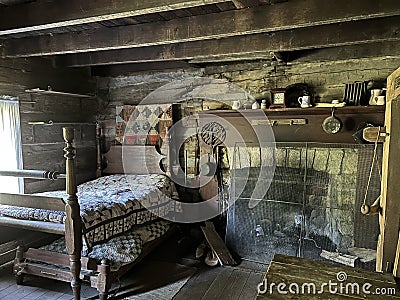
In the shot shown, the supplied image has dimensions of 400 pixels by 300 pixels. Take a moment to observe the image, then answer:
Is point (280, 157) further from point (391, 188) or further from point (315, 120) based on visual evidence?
point (391, 188)

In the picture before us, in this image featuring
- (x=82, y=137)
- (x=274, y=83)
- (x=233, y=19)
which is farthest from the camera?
(x=82, y=137)

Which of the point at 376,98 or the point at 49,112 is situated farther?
the point at 49,112

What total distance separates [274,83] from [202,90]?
959mm

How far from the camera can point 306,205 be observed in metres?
3.29

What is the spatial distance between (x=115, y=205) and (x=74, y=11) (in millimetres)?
1736

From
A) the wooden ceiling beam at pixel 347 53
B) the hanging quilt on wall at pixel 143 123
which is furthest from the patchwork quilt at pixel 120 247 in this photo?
the wooden ceiling beam at pixel 347 53

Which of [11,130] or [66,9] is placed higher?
[66,9]

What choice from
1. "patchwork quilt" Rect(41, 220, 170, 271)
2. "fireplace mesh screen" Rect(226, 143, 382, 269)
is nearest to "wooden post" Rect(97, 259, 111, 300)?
"patchwork quilt" Rect(41, 220, 170, 271)

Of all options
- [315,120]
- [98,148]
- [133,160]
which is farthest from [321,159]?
[98,148]

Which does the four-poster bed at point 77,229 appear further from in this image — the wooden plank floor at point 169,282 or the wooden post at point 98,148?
the wooden post at point 98,148

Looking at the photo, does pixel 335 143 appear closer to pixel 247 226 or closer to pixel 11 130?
pixel 247 226

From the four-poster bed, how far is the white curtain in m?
0.74

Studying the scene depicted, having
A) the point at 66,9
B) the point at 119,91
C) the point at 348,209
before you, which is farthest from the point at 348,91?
the point at 119,91

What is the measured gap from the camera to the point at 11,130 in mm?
3338
